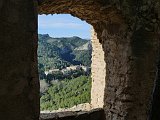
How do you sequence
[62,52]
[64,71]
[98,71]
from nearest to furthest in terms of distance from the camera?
[98,71]
[64,71]
[62,52]

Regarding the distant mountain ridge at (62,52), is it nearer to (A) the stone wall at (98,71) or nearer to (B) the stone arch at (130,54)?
(A) the stone wall at (98,71)

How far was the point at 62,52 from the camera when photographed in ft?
101

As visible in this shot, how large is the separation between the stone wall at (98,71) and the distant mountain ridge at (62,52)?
18.3m

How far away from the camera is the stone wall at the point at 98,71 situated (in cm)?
763

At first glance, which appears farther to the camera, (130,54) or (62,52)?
(62,52)

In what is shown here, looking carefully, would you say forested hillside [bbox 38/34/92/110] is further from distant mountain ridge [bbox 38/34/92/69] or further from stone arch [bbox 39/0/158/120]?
stone arch [bbox 39/0/158/120]

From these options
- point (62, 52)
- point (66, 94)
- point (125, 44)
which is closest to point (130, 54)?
point (125, 44)

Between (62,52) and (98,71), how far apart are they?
23.2m

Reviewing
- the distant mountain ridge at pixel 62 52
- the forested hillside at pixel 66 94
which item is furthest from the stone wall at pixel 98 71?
the distant mountain ridge at pixel 62 52

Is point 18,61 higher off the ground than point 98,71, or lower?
higher

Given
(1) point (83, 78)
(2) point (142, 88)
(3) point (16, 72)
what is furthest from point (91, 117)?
(1) point (83, 78)

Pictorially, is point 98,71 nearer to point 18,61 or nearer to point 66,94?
point 18,61

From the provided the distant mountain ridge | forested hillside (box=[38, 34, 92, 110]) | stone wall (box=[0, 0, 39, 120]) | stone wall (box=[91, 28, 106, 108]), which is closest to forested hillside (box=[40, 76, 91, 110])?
forested hillside (box=[38, 34, 92, 110])

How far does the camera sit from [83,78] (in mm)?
19219
